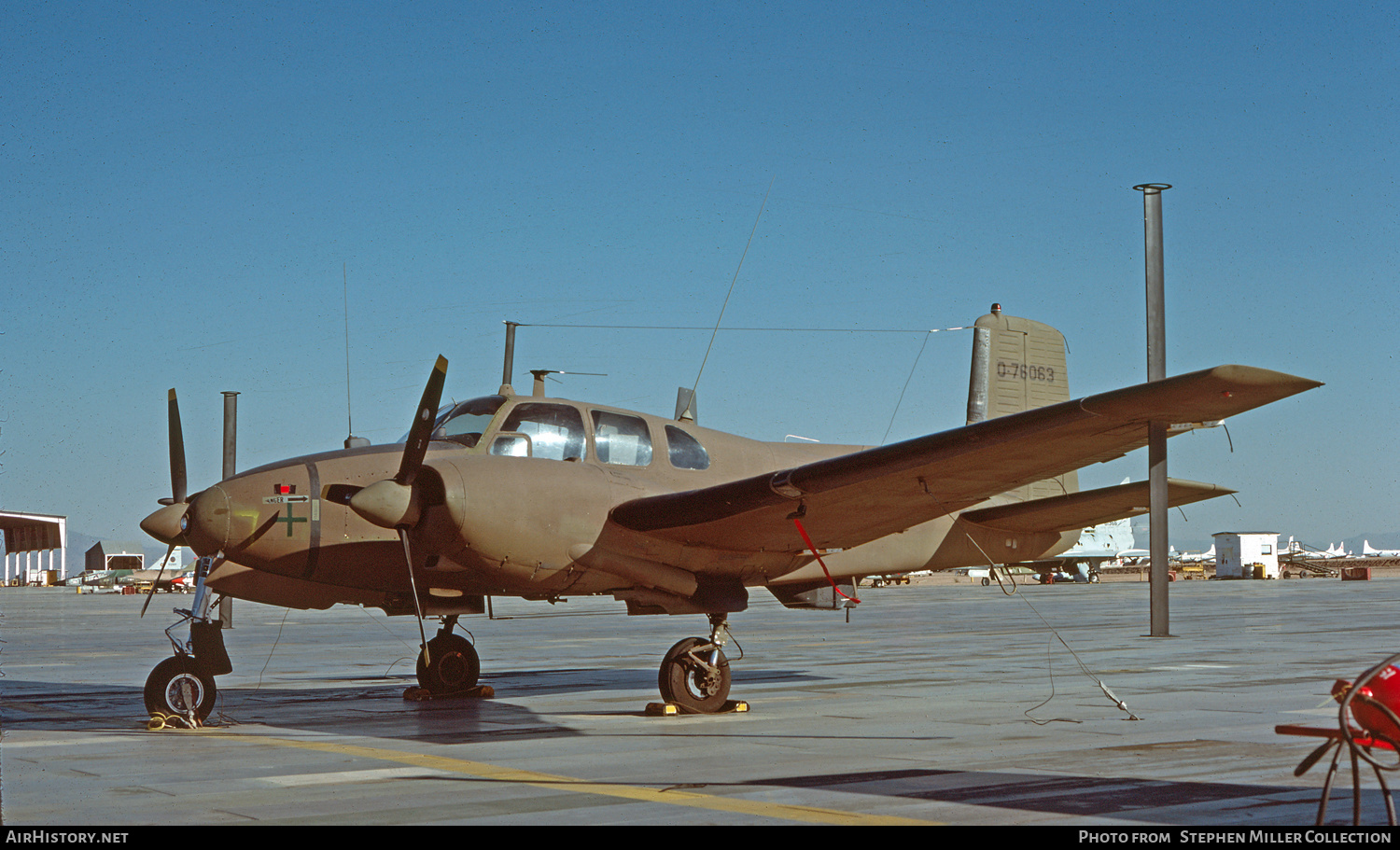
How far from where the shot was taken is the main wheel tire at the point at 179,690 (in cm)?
1247

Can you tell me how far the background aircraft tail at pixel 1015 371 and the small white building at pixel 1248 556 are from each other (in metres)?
90.7

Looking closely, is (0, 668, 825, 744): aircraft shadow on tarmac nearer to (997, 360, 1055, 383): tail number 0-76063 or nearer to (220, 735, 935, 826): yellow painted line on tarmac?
(220, 735, 935, 826): yellow painted line on tarmac

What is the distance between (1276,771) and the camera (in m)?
8.75

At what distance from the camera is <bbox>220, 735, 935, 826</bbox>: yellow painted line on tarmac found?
23.5ft

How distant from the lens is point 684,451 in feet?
46.5

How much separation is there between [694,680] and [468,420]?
3914 millimetres

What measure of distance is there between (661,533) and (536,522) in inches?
57.9

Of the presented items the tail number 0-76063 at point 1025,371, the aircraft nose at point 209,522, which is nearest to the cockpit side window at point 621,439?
the aircraft nose at point 209,522

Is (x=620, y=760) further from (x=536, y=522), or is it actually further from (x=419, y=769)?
(x=536, y=522)

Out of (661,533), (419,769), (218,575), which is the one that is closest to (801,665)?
(661,533)

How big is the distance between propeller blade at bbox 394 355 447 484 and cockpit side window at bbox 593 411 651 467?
2.18 meters

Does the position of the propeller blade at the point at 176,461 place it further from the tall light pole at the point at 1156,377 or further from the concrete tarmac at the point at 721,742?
the tall light pole at the point at 1156,377

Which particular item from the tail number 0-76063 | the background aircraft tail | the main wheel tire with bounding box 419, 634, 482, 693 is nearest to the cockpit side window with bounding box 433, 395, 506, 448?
the main wheel tire with bounding box 419, 634, 482, 693
